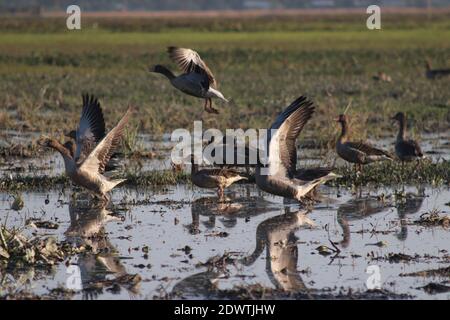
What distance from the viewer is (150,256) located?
9211 mm

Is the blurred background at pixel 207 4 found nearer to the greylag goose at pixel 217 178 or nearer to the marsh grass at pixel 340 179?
the marsh grass at pixel 340 179

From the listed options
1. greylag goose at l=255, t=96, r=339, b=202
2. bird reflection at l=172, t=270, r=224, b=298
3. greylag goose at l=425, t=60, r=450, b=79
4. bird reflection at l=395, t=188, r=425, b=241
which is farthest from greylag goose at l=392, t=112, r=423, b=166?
greylag goose at l=425, t=60, r=450, b=79

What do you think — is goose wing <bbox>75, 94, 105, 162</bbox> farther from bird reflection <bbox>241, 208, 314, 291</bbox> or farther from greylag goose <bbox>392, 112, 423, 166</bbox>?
greylag goose <bbox>392, 112, 423, 166</bbox>

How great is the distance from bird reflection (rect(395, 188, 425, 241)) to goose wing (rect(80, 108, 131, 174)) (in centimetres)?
341

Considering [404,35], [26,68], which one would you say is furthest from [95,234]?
[404,35]

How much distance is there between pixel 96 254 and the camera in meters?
9.19

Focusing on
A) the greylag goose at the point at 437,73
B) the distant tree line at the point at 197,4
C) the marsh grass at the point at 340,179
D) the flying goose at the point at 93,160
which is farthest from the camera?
the distant tree line at the point at 197,4

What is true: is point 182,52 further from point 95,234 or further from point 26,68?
point 26,68

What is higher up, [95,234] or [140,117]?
[140,117]

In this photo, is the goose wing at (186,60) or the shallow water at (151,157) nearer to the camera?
the goose wing at (186,60)

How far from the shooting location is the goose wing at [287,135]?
1107 cm

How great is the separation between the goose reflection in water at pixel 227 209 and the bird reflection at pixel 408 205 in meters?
1.50

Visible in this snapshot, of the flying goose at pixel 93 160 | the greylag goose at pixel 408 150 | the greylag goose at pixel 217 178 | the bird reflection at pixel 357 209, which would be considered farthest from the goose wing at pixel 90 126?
the greylag goose at pixel 408 150

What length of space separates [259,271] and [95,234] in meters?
2.21
